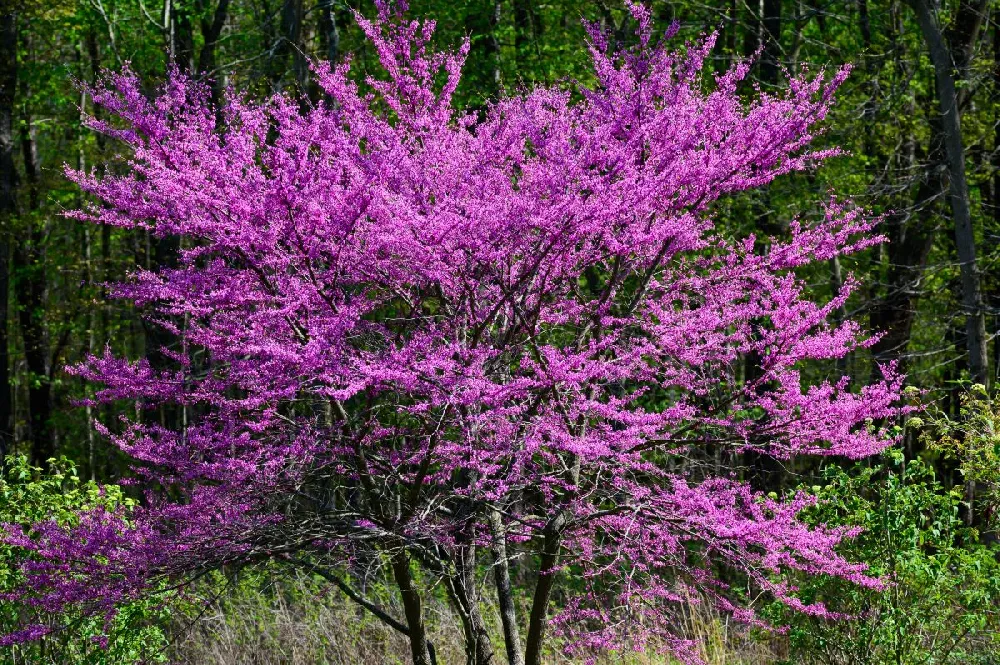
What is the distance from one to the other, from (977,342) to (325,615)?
277 inches

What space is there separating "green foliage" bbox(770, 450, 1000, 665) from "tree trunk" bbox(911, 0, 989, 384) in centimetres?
460

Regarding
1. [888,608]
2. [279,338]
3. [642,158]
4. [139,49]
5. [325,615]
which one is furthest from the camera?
[139,49]

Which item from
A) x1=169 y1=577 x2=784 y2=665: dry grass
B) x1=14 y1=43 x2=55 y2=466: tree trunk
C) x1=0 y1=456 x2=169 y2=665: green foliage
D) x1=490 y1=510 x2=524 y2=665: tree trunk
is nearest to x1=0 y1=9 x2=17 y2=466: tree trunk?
x1=14 y1=43 x2=55 y2=466: tree trunk

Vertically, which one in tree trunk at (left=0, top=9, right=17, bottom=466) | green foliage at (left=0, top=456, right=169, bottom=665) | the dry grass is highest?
tree trunk at (left=0, top=9, right=17, bottom=466)

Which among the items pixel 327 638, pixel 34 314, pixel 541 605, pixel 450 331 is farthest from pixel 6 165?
pixel 541 605

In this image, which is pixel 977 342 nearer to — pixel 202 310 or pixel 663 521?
pixel 663 521

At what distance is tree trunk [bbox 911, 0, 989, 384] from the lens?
10656 mm

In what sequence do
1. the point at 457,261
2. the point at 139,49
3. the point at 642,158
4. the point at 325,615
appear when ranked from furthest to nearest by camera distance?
the point at 139,49, the point at 325,615, the point at 642,158, the point at 457,261

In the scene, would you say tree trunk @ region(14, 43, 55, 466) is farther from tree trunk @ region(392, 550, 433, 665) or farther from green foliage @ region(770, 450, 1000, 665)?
green foliage @ region(770, 450, 1000, 665)

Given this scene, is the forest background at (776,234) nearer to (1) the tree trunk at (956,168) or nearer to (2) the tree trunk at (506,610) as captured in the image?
(1) the tree trunk at (956,168)

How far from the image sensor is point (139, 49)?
606 inches

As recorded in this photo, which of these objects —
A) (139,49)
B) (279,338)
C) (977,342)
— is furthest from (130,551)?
(139,49)

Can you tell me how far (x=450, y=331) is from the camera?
621cm

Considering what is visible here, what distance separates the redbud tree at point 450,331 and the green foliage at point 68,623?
74 cm
